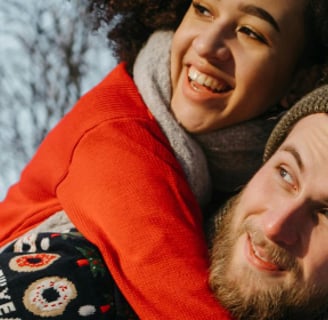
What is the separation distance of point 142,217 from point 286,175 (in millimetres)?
406

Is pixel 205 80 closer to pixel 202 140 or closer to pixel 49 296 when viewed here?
pixel 202 140

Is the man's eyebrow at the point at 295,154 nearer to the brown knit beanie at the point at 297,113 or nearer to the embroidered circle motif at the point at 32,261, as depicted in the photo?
the brown knit beanie at the point at 297,113

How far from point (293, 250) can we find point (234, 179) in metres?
0.44

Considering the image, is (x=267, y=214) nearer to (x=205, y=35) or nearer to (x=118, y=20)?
(x=205, y=35)

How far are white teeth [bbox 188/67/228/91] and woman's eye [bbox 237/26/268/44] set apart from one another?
16 centimetres

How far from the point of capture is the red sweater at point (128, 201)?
1542mm

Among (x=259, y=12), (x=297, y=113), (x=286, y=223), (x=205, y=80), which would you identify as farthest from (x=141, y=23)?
(x=286, y=223)

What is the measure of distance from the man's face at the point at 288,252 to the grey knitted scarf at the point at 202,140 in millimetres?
261

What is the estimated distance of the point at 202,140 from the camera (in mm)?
1870

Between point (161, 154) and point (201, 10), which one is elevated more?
point (201, 10)

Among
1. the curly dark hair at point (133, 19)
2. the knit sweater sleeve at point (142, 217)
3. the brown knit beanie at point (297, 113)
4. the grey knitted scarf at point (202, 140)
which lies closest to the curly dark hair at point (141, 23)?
the curly dark hair at point (133, 19)

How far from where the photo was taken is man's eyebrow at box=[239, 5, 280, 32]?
5.62 feet

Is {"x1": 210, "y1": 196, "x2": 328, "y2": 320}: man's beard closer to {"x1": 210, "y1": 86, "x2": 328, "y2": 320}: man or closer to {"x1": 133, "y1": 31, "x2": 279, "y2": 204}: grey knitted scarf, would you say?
{"x1": 210, "y1": 86, "x2": 328, "y2": 320}: man

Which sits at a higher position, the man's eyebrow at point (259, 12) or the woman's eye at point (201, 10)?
the man's eyebrow at point (259, 12)
